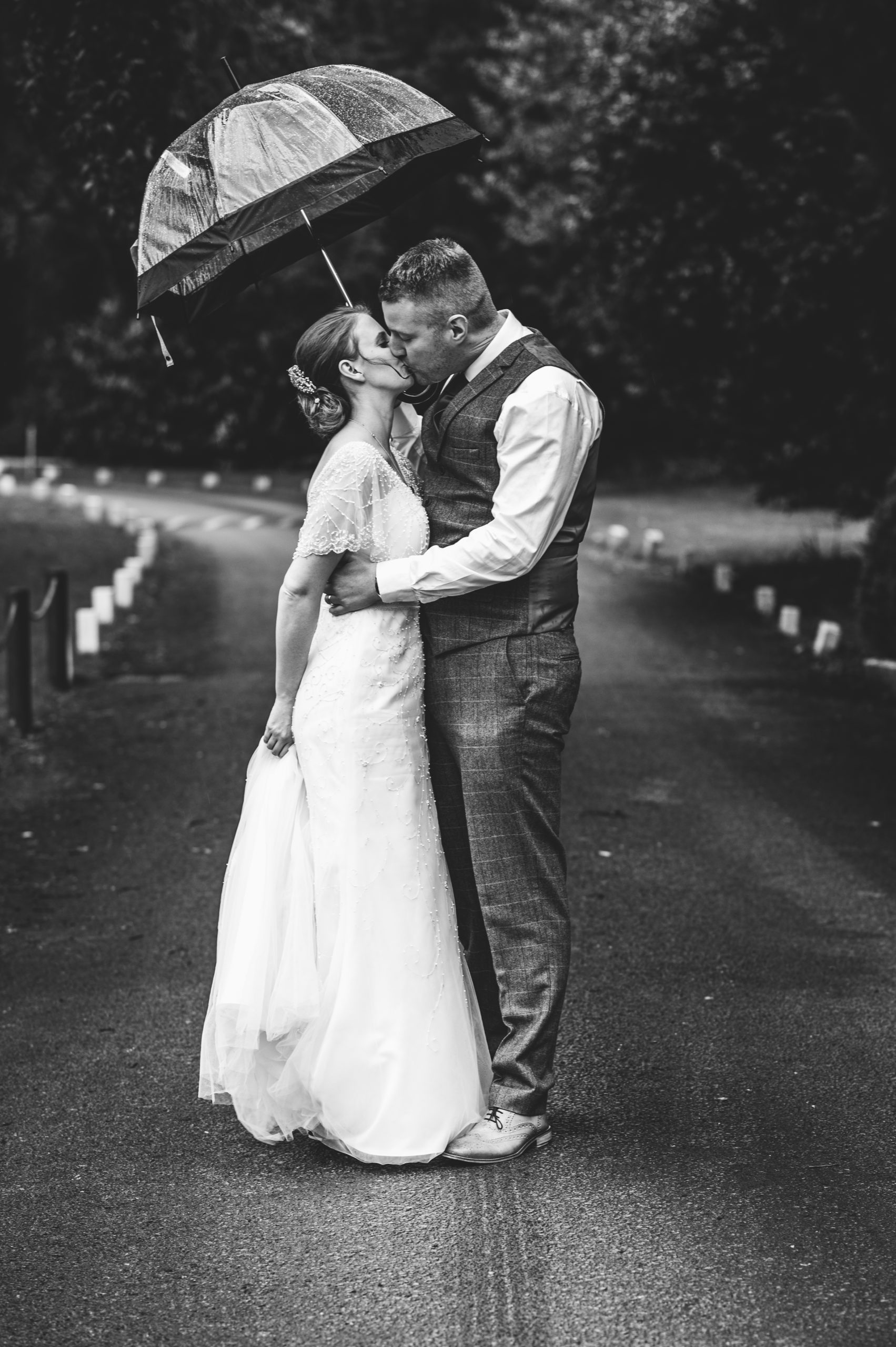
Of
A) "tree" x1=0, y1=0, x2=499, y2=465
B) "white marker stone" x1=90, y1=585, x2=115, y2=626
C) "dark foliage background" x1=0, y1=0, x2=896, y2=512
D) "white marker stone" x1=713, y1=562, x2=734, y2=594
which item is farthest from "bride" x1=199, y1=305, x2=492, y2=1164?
"tree" x1=0, y1=0, x2=499, y2=465

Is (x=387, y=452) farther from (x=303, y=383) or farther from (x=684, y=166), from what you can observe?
(x=684, y=166)

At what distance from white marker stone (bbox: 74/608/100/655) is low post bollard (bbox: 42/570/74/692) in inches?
51.4

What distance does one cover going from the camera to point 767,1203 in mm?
3957

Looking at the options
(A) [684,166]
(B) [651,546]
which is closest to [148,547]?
(B) [651,546]

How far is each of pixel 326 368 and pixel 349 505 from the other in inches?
14.7

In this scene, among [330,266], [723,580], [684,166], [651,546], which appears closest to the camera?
[330,266]

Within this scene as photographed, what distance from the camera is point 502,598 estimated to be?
419cm

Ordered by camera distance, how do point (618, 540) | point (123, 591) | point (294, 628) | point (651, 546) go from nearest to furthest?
point (294, 628) → point (123, 591) → point (651, 546) → point (618, 540)

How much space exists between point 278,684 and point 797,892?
3.29 meters

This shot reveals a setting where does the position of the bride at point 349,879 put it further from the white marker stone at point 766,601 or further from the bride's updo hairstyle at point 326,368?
the white marker stone at point 766,601

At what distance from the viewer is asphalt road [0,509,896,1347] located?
3.51 meters

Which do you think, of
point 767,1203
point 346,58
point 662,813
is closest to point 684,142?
point 662,813

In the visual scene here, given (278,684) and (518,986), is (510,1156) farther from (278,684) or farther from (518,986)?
(278,684)

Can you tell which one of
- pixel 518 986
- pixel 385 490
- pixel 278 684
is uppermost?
pixel 385 490
